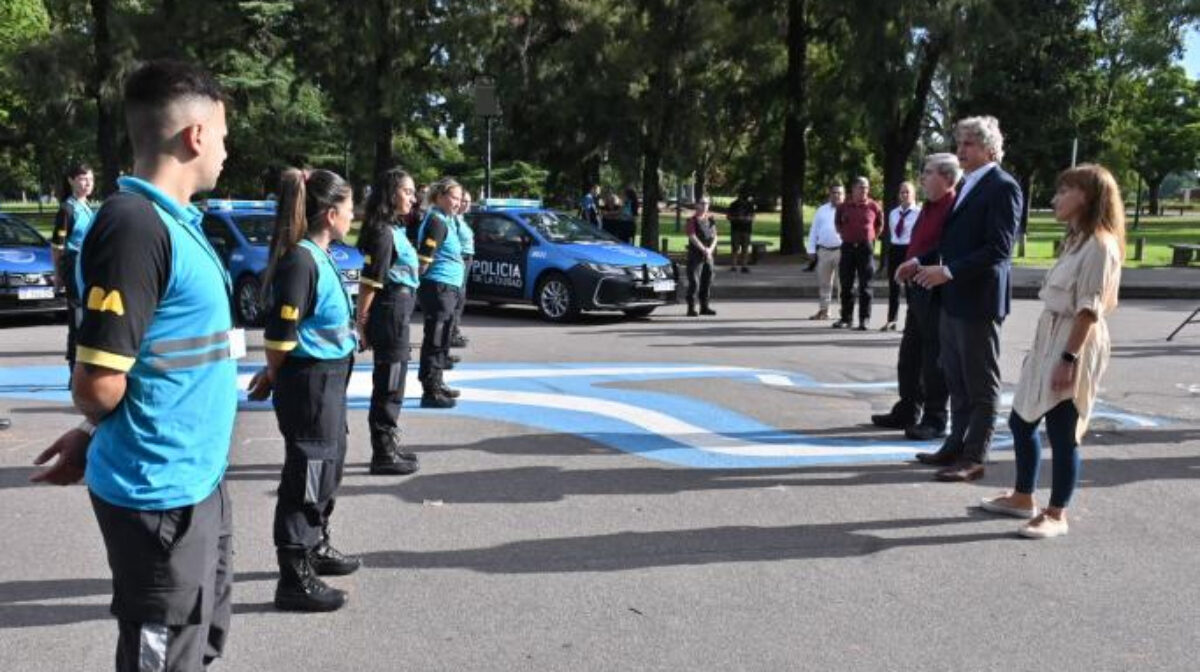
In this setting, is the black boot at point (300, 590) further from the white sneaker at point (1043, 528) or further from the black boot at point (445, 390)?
the black boot at point (445, 390)

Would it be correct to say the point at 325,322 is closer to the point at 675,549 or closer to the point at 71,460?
the point at 71,460

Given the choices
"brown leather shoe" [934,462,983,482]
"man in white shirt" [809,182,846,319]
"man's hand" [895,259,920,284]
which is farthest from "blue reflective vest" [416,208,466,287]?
"man in white shirt" [809,182,846,319]

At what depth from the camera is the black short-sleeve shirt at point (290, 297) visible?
14.1ft

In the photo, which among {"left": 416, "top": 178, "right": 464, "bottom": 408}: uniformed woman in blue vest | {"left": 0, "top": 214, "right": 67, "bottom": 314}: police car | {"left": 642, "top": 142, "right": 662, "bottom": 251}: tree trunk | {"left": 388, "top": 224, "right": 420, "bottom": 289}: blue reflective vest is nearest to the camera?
{"left": 388, "top": 224, "right": 420, "bottom": 289}: blue reflective vest

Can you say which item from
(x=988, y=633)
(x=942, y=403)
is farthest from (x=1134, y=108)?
(x=988, y=633)

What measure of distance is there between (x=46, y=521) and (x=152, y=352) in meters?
3.57

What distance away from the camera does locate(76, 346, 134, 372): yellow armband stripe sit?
8.04 ft

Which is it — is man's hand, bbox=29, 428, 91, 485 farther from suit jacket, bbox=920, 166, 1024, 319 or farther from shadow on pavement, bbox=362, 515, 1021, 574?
suit jacket, bbox=920, 166, 1024, 319

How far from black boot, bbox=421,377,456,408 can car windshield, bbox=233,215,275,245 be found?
7.11 meters

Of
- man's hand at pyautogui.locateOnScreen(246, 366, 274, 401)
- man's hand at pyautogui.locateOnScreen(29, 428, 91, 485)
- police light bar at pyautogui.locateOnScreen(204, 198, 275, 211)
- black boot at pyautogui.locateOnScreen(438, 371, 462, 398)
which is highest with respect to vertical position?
police light bar at pyautogui.locateOnScreen(204, 198, 275, 211)

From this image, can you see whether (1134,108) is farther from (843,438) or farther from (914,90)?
(843,438)

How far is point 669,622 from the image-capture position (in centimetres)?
428

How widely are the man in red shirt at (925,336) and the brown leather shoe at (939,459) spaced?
719 mm

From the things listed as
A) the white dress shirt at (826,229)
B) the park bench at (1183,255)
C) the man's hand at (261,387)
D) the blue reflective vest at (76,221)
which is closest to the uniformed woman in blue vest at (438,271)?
the blue reflective vest at (76,221)
